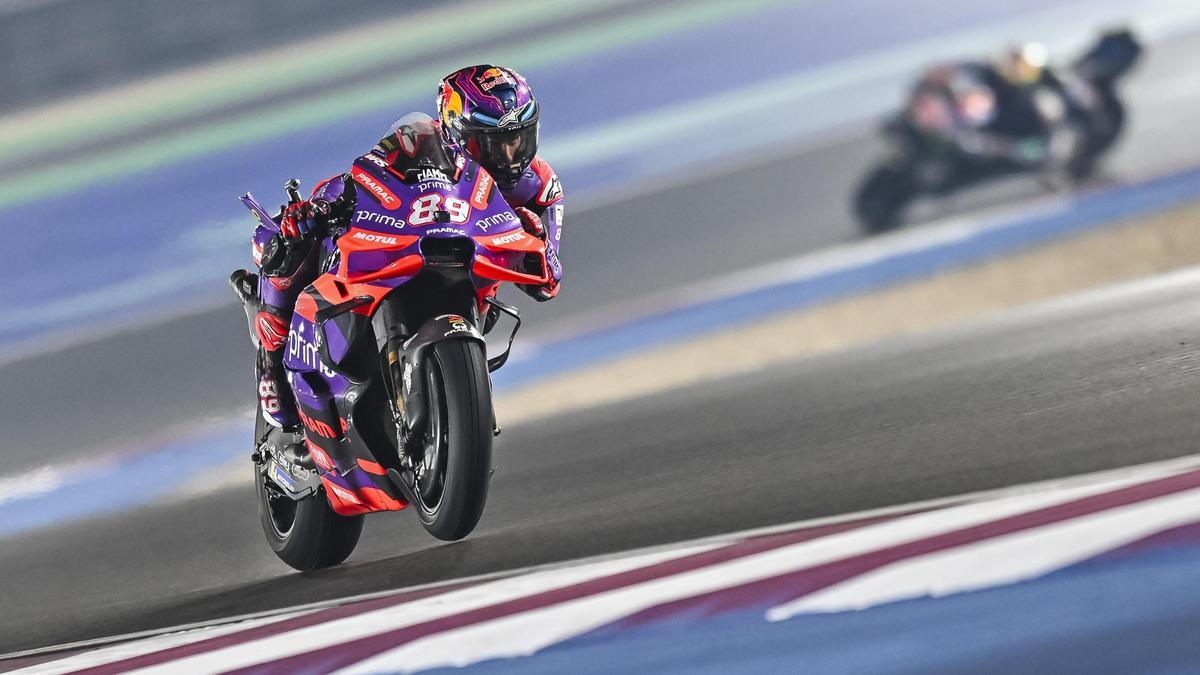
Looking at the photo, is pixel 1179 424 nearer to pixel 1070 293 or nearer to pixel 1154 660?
pixel 1154 660

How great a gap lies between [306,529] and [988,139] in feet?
20.2

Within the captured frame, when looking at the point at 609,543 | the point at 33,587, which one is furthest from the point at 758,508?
the point at 33,587

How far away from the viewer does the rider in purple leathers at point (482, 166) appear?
441 cm

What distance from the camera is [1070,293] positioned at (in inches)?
327

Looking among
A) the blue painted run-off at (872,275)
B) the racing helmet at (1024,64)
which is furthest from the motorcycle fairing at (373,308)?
the racing helmet at (1024,64)

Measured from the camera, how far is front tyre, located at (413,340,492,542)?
404cm

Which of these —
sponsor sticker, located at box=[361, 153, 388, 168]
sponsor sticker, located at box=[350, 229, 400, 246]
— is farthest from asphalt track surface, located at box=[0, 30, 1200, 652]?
sponsor sticker, located at box=[361, 153, 388, 168]

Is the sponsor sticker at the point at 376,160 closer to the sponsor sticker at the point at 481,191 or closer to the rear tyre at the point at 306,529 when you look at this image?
the sponsor sticker at the point at 481,191

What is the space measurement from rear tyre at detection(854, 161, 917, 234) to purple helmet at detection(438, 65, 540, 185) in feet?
18.0

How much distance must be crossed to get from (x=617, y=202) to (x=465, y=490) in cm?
623

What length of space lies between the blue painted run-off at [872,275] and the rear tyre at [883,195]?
0.49 m

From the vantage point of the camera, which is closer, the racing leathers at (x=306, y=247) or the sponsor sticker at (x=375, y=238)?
the sponsor sticker at (x=375, y=238)

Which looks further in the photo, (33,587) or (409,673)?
(33,587)

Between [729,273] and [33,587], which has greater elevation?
[729,273]
